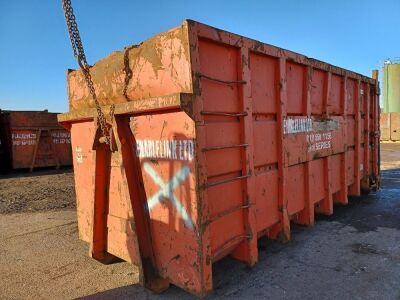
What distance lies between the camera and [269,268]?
3.44m

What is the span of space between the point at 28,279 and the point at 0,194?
6.15m

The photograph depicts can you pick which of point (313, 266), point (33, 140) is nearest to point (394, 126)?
point (33, 140)

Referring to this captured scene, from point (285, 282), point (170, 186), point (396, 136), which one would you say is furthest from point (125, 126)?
point (396, 136)

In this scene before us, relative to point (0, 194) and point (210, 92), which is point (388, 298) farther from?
point (0, 194)

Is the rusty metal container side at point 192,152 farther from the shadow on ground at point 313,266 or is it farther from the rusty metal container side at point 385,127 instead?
the rusty metal container side at point 385,127

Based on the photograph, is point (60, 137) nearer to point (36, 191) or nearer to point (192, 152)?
point (36, 191)

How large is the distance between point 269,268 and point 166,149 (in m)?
1.68

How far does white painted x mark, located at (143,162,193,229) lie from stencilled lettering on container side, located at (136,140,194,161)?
11 centimetres

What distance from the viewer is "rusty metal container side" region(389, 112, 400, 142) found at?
76.4 ft

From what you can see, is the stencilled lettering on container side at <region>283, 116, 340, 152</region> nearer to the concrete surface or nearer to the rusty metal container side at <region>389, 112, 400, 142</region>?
the concrete surface

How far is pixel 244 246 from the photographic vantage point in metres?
3.44

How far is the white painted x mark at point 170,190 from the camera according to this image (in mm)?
2826

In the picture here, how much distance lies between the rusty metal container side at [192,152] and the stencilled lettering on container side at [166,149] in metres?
0.01

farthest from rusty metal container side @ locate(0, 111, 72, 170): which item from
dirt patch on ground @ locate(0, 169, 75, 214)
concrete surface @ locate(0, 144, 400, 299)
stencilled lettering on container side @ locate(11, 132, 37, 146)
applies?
concrete surface @ locate(0, 144, 400, 299)
